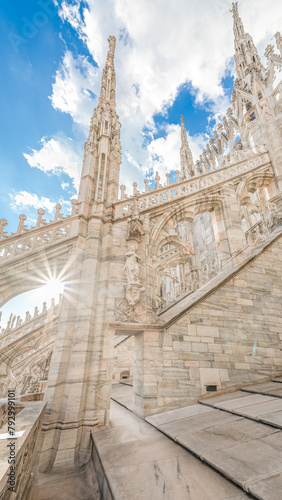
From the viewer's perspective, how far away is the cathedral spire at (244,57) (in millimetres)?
16594

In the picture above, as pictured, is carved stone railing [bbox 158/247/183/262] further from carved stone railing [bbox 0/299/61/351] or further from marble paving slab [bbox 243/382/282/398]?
marble paving slab [bbox 243/382/282/398]

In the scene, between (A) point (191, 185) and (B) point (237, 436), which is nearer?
(B) point (237, 436)

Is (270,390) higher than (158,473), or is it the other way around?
(270,390)

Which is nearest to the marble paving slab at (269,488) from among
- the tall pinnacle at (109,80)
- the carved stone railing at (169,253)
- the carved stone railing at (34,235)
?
the carved stone railing at (34,235)

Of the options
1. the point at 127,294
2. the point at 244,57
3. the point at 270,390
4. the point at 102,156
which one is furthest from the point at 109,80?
the point at 244,57

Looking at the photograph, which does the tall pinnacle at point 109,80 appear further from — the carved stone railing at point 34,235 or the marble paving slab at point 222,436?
the marble paving slab at point 222,436

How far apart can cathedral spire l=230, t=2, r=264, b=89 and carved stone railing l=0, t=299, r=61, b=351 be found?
21127 mm

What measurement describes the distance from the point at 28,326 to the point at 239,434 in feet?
40.9

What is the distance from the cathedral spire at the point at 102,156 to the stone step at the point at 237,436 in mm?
6269

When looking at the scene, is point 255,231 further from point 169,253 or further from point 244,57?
point 244,57

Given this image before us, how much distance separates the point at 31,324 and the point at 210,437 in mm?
12216

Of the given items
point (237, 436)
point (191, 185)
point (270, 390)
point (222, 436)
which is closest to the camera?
point (237, 436)

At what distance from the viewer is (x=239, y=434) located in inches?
120

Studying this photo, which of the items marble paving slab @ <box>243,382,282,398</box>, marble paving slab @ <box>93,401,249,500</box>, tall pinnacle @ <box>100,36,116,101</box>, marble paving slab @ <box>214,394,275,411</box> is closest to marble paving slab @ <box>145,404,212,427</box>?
marble paving slab @ <box>214,394,275,411</box>
